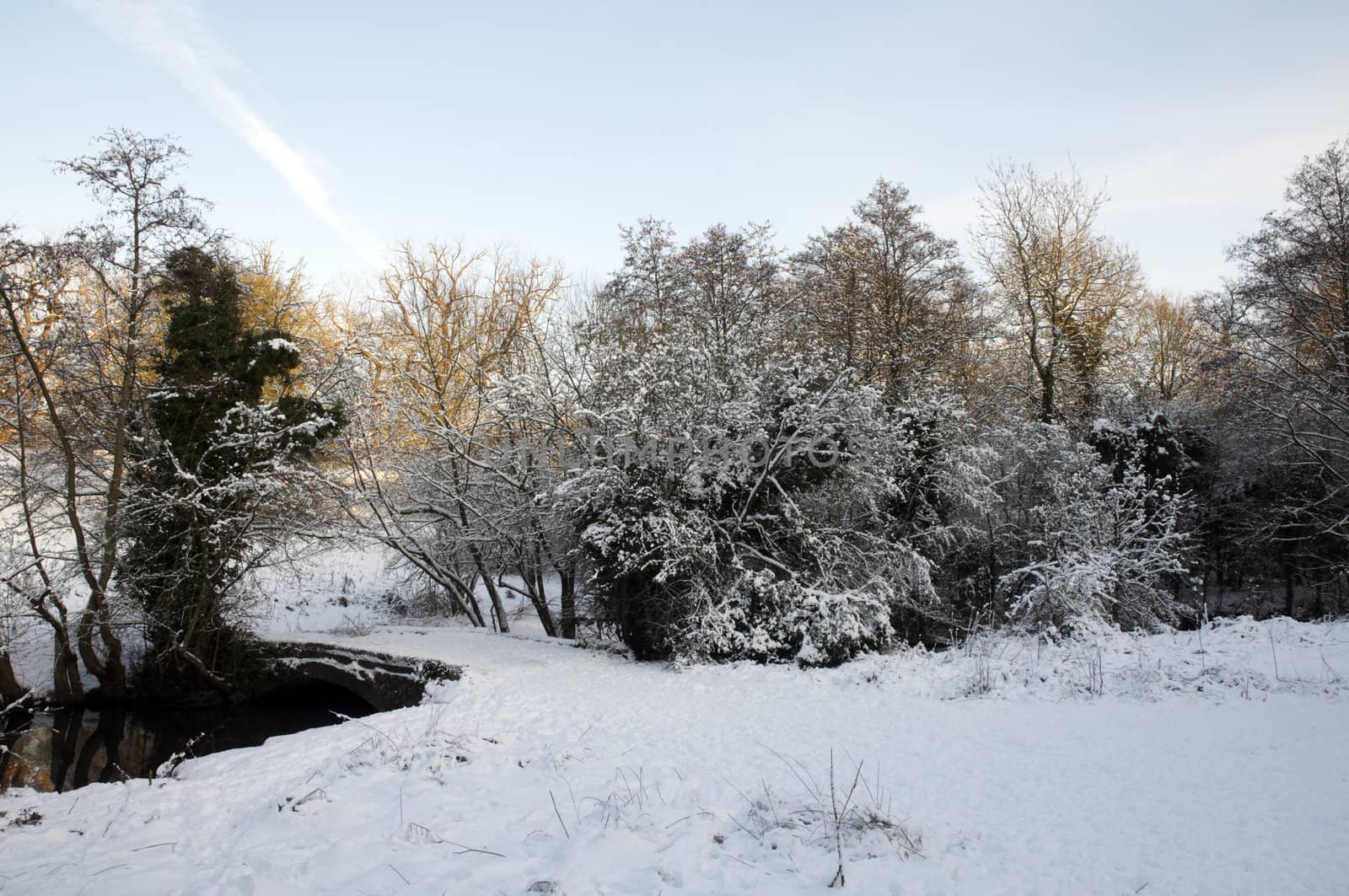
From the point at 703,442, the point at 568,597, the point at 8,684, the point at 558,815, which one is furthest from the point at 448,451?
the point at 558,815

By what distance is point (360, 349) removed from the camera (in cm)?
1571

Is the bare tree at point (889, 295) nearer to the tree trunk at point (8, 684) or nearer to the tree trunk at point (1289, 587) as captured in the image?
the tree trunk at point (1289, 587)

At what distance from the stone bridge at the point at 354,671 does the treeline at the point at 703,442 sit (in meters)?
0.62

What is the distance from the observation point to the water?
8812 millimetres

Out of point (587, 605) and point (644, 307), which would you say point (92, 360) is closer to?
point (587, 605)

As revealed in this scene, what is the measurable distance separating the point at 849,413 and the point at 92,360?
11.7 meters

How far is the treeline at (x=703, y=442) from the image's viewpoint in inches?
428

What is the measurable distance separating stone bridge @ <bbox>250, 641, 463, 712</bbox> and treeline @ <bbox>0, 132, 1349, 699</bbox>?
62 cm

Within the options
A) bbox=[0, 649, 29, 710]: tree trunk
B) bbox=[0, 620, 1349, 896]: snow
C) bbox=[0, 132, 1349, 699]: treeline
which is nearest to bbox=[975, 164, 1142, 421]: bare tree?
bbox=[0, 132, 1349, 699]: treeline

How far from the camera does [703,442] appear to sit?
11289 mm

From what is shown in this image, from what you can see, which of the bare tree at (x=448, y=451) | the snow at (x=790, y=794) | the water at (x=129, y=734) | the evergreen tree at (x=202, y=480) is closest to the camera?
the snow at (x=790, y=794)

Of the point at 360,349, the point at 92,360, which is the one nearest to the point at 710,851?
the point at 92,360

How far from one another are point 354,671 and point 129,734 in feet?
10.7

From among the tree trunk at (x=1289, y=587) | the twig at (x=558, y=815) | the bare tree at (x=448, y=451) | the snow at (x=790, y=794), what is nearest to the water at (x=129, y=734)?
the bare tree at (x=448, y=451)
